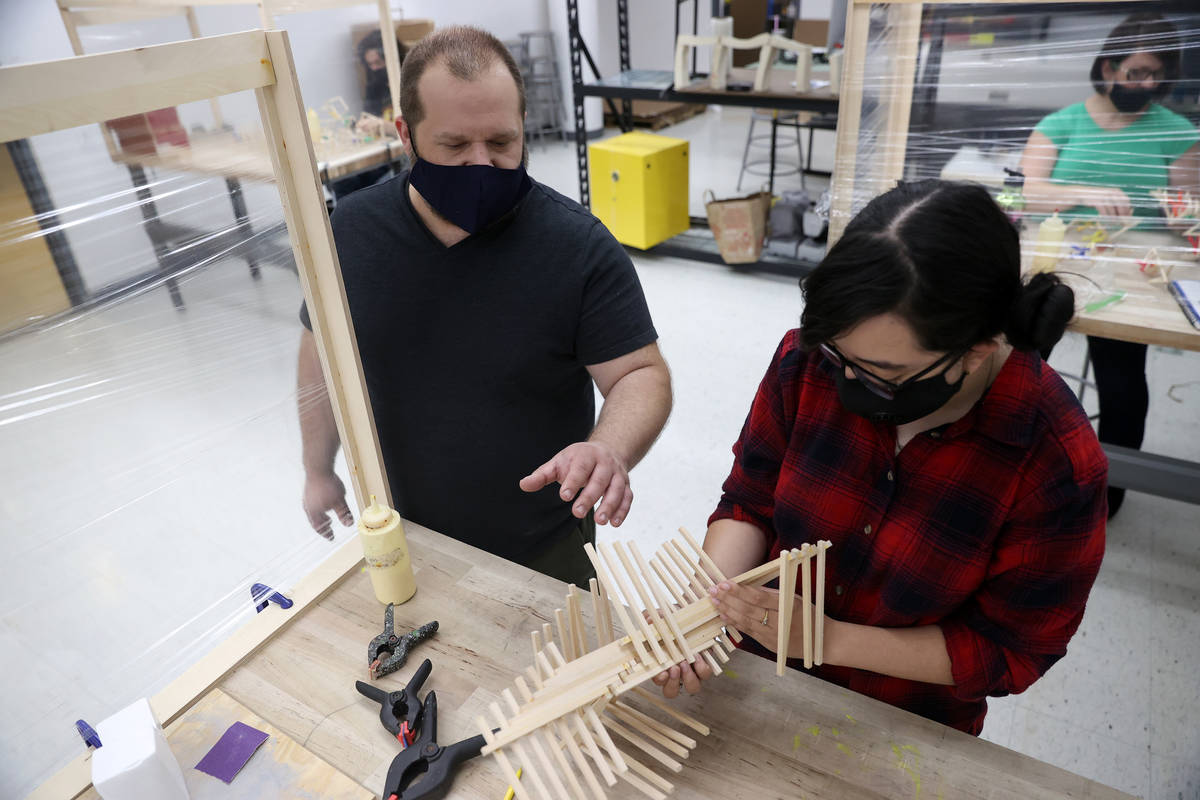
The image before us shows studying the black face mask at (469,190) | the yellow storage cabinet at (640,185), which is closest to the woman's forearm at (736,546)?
the black face mask at (469,190)

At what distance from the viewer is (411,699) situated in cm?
96

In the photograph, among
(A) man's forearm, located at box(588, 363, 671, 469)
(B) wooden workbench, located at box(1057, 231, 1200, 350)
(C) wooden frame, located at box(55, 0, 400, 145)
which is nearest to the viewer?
(A) man's forearm, located at box(588, 363, 671, 469)

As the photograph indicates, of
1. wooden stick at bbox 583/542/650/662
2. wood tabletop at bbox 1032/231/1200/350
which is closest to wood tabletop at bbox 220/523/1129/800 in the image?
wooden stick at bbox 583/542/650/662

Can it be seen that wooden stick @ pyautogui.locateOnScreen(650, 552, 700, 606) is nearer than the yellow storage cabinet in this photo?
Yes

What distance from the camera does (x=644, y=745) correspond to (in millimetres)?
887

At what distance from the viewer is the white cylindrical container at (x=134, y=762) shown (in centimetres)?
81

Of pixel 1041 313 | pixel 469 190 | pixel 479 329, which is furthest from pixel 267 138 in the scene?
pixel 1041 313

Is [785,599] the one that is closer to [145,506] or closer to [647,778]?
[647,778]

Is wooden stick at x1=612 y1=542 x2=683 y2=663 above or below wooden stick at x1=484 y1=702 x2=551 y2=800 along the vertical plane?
above

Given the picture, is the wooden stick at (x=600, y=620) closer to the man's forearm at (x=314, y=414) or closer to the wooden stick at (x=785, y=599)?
the wooden stick at (x=785, y=599)

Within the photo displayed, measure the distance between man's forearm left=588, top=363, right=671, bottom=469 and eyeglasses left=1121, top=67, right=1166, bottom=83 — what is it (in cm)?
199

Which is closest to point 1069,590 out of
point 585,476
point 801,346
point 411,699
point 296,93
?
point 801,346

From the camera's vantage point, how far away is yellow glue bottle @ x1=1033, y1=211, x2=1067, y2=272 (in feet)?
7.66

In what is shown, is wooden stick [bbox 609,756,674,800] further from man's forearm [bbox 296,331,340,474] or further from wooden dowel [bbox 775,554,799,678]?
man's forearm [bbox 296,331,340,474]
